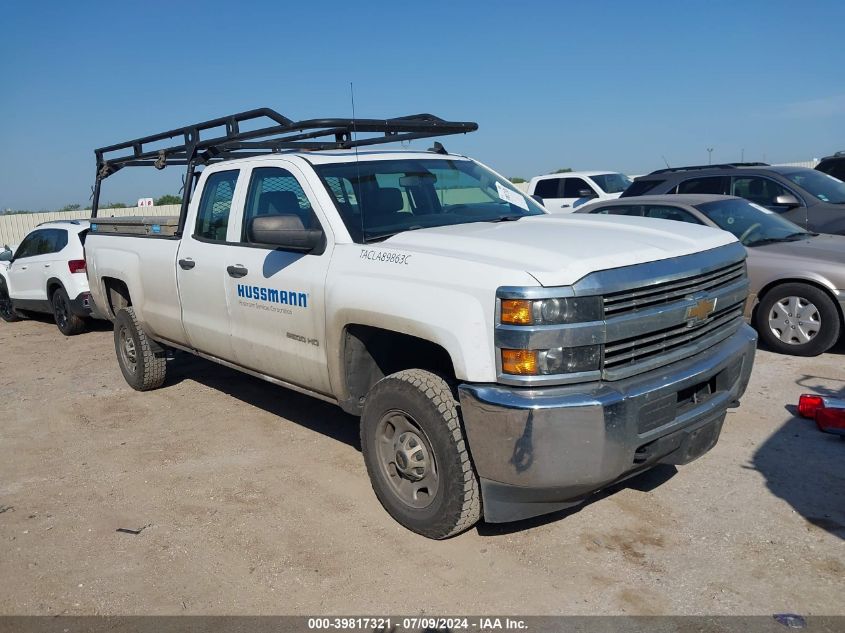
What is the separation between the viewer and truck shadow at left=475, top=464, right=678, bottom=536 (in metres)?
4.14

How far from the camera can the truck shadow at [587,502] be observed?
13.6 feet

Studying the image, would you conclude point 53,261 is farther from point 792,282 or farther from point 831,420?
point 831,420

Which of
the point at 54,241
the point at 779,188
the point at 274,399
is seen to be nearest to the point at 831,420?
the point at 274,399

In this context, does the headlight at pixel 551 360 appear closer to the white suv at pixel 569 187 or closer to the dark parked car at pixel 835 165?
the dark parked car at pixel 835 165

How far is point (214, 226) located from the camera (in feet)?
18.5

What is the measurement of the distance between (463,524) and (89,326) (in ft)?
30.4

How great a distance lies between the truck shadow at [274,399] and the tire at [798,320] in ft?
13.6

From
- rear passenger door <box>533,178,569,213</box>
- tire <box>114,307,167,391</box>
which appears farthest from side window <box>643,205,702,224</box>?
rear passenger door <box>533,178,569,213</box>

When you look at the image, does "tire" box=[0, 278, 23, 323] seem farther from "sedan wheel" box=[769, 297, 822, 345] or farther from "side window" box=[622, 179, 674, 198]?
"sedan wheel" box=[769, 297, 822, 345]

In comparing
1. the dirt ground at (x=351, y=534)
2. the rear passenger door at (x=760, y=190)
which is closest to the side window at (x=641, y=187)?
the rear passenger door at (x=760, y=190)

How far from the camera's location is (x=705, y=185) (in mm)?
9867

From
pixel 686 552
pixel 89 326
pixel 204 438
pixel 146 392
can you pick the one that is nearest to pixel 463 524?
pixel 686 552

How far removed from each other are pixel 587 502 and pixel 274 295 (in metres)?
2.27

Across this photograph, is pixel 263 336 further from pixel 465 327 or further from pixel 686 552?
pixel 686 552
